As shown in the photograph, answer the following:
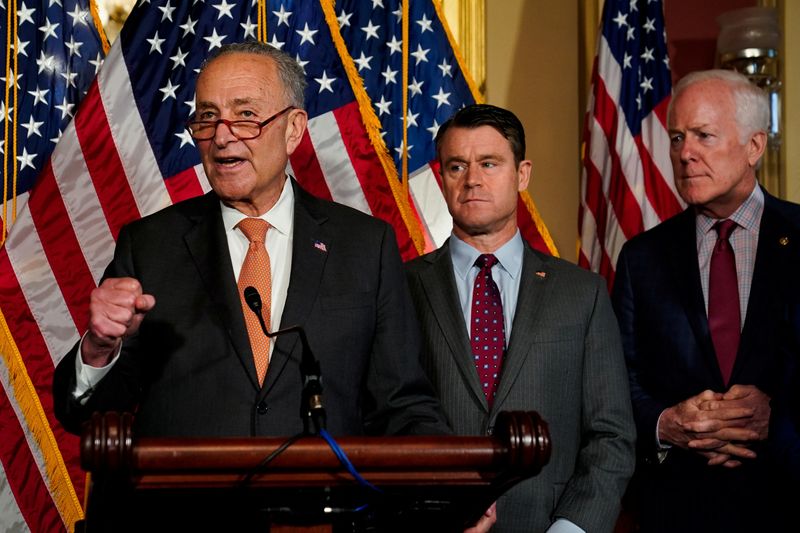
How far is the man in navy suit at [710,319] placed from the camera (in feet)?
9.05

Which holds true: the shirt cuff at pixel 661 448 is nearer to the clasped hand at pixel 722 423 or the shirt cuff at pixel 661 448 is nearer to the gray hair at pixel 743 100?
the clasped hand at pixel 722 423

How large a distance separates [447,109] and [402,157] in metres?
0.25

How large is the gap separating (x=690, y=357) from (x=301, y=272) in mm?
1203

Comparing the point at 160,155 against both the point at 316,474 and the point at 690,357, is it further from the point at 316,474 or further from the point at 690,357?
the point at 316,474

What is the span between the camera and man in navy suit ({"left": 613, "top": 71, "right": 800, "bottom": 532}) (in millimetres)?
2758

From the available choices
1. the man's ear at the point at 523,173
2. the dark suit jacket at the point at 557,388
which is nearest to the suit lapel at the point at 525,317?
the dark suit jacket at the point at 557,388

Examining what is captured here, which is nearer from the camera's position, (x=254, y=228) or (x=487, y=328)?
(x=254, y=228)

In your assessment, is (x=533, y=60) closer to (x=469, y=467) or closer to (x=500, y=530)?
(x=500, y=530)

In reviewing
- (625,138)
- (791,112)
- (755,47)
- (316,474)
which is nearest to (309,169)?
(625,138)

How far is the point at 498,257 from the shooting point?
2793 millimetres

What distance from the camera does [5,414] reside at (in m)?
3.32

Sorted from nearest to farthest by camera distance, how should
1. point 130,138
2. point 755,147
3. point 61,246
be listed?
point 755,147 → point 61,246 → point 130,138

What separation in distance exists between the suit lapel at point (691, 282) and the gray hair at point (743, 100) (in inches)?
11.1

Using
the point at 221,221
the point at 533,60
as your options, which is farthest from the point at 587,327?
the point at 533,60
